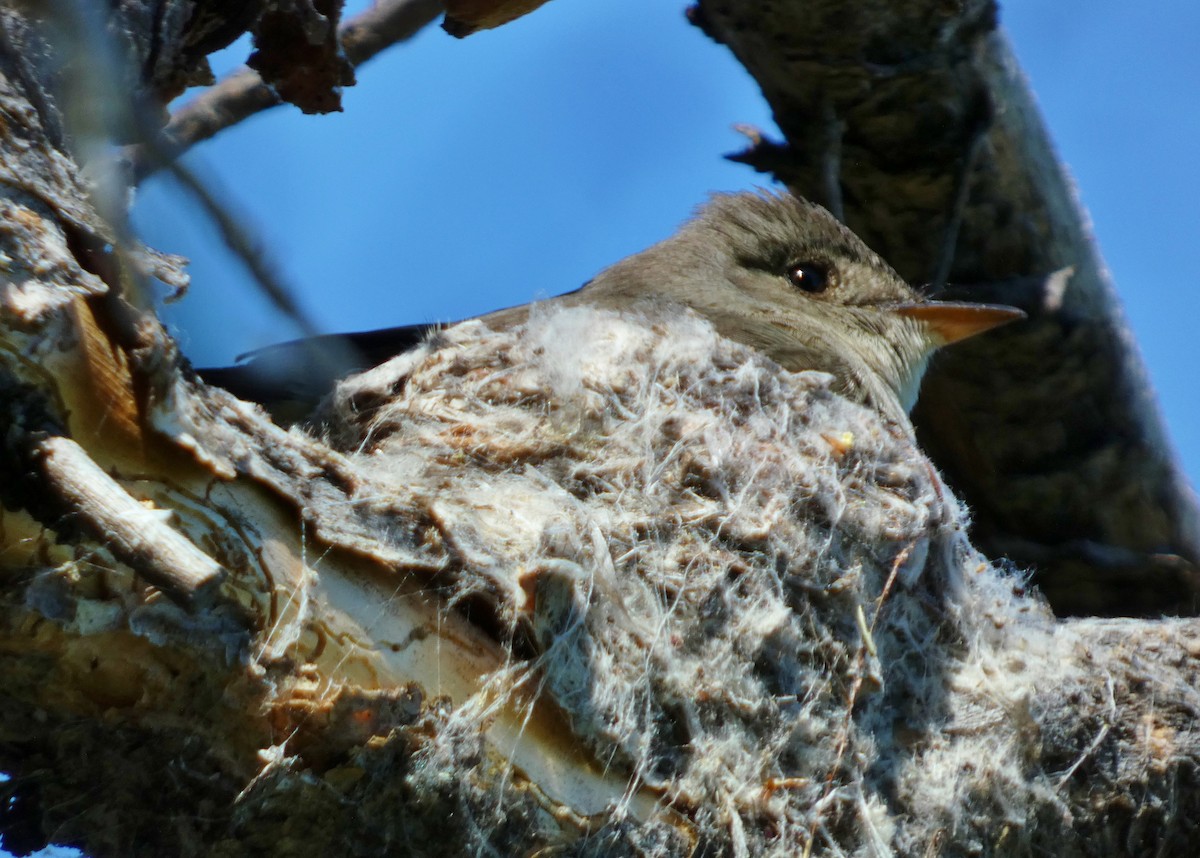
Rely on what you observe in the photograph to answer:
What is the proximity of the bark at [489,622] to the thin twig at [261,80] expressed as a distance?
1.23 m

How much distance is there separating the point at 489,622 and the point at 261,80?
2475 mm

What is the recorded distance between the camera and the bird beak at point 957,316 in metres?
4.37

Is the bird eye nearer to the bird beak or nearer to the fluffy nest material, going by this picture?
the bird beak

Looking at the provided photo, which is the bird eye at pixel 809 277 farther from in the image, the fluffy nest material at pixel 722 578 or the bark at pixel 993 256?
the fluffy nest material at pixel 722 578

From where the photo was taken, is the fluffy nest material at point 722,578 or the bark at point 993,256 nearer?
the fluffy nest material at point 722,578

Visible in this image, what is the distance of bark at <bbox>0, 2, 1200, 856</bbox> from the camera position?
1.77m

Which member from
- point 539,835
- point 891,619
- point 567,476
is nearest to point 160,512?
point 539,835

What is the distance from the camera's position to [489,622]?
2.09m

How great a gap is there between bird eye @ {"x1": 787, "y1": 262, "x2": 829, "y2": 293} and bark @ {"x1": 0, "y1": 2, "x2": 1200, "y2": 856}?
65.5 inches

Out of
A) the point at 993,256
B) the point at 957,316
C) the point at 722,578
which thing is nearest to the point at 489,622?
the point at 722,578

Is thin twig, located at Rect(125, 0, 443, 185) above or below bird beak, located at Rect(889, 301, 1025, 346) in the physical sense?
above

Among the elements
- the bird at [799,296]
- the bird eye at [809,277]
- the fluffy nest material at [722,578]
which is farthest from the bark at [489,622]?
the bird eye at [809,277]

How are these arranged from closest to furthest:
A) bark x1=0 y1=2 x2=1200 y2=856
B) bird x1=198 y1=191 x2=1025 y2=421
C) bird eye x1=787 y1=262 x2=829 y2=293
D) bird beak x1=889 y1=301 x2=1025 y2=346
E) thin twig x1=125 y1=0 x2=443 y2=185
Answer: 1. bark x1=0 y1=2 x2=1200 y2=856
2. bird x1=198 y1=191 x2=1025 y2=421
3. thin twig x1=125 y1=0 x2=443 y2=185
4. bird beak x1=889 y1=301 x2=1025 y2=346
5. bird eye x1=787 y1=262 x2=829 y2=293

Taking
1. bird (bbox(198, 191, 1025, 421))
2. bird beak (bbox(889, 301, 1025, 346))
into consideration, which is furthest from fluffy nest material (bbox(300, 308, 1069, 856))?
bird beak (bbox(889, 301, 1025, 346))
